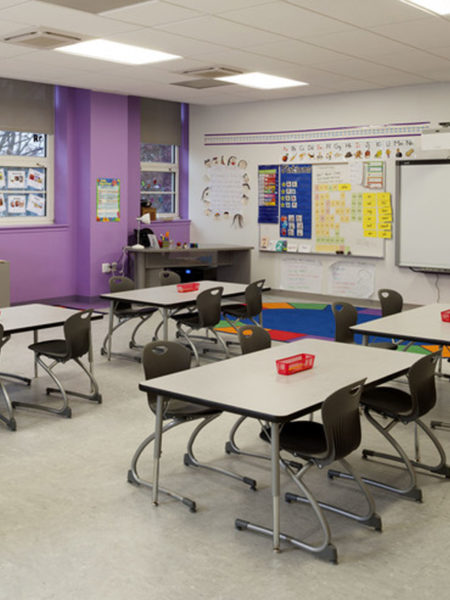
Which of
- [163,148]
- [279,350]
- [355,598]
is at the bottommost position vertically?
[355,598]

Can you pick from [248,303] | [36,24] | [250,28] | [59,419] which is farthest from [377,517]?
[36,24]

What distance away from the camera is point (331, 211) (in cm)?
1005

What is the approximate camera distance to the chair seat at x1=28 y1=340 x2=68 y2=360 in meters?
5.18

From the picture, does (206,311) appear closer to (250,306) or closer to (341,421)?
(250,306)

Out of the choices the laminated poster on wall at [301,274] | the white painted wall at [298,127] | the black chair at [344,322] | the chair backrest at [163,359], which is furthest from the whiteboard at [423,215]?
the chair backrest at [163,359]

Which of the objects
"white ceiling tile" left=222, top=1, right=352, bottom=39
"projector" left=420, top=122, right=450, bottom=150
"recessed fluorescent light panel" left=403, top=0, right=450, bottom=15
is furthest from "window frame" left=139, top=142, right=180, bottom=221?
"recessed fluorescent light panel" left=403, top=0, right=450, bottom=15

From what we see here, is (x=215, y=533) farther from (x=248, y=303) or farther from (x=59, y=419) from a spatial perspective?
(x=248, y=303)

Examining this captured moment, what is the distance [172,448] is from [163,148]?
781cm

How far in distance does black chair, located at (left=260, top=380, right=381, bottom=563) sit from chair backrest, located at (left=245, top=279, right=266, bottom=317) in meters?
3.29

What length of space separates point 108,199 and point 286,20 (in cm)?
492

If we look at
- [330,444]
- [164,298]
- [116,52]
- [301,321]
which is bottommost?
[301,321]

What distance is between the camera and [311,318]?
8883mm

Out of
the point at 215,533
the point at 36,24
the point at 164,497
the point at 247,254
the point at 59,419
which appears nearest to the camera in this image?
the point at 215,533

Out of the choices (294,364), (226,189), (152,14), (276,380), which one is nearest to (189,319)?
(152,14)
